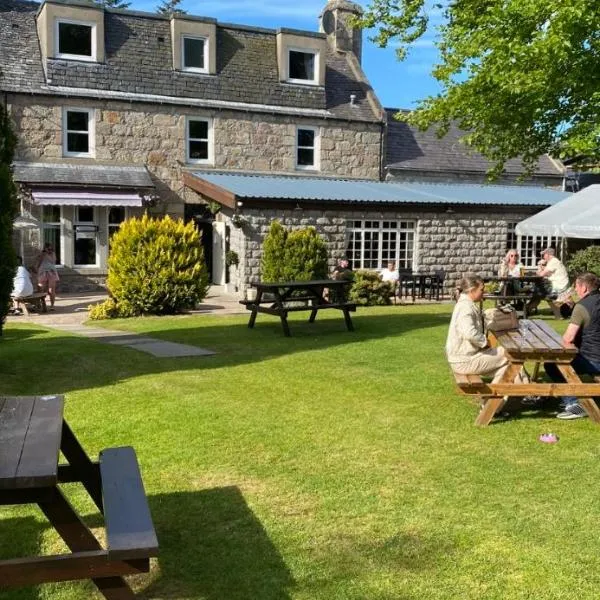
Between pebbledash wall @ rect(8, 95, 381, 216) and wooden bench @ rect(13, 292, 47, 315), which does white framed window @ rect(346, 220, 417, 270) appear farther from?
wooden bench @ rect(13, 292, 47, 315)

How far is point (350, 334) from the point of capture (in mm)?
12914

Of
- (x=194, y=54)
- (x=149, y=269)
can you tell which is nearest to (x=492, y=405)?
(x=149, y=269)

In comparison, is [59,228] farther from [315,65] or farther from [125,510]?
[125,510]

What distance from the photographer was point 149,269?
52.3ft

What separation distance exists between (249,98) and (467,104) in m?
12.2

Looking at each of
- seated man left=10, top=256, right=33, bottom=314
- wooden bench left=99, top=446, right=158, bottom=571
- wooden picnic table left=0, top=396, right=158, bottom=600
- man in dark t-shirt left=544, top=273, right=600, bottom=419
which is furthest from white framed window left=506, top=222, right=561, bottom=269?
wooden picnic table left=0, top=396, right=158, bottom=600

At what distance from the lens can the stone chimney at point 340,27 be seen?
27.4m

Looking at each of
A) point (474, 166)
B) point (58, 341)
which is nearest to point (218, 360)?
point (58, 341)

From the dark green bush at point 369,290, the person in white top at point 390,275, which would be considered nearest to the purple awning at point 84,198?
the dark green bush at point 369,290

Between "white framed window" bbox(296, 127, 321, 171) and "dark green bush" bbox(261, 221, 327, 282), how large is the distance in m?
7.11

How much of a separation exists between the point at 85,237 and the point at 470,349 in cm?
1792

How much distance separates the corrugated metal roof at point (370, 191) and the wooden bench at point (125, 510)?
1571 cm

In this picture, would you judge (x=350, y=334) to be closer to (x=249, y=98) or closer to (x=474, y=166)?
(x=249, y=98)

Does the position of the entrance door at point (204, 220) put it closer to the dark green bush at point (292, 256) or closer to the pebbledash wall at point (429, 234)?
the pebbledash wall at point (429, 234)
